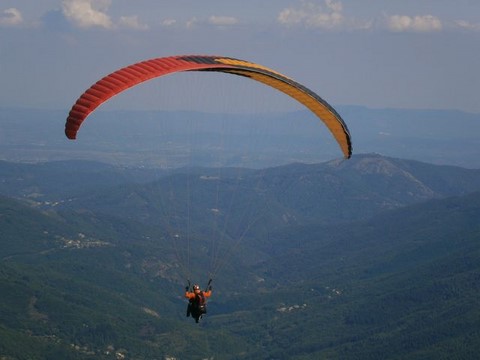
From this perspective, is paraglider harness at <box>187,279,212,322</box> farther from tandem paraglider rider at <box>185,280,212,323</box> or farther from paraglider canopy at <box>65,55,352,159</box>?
paraglider canopy at <box>65,55,352,159</box>

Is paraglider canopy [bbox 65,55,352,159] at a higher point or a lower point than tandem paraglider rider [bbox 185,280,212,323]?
higher

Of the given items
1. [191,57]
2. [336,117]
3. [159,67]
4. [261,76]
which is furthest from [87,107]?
[336,117]

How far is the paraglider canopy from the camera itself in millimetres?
37250

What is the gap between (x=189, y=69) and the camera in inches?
1625

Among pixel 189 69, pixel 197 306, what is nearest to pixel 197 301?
pixel 197 306

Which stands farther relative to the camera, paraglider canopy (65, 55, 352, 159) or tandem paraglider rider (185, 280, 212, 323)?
tandem paraglider rider (185, 280, 212, 323)

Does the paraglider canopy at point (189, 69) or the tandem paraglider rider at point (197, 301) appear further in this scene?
the tandem paraglider rider at point (197, 301)

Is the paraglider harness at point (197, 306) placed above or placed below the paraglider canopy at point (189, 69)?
below

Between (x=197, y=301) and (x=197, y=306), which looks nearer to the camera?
(x=197, y=306)

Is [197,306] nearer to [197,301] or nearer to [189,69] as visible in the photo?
[197,301]

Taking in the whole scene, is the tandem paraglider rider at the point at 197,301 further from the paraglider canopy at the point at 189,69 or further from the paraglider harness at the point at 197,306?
the paraglider canopy at the point at 189,69

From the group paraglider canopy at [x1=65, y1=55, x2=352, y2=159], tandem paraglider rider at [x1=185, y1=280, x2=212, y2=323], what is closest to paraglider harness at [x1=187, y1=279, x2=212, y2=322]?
tandem paraglider rider at [x1=185, y1=280, x2=212, y2=323]

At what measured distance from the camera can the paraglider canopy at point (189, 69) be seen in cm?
3725

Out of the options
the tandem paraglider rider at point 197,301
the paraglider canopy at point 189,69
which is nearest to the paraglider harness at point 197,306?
the tandem paraglider rider at point 197,301
